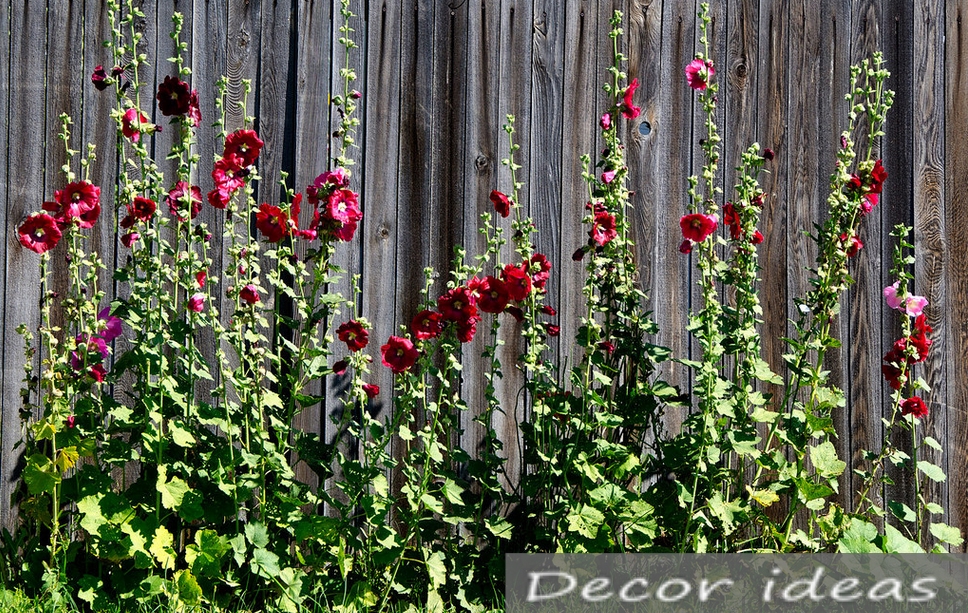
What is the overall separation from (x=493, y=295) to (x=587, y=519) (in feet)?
2.43

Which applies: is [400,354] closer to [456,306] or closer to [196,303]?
[456,306]

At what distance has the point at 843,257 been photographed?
111 inches

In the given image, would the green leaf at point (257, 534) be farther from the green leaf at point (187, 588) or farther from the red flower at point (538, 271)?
the red flower at point (538, 271)

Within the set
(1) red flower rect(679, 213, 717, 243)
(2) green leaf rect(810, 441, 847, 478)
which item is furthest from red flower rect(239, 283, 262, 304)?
(2) green leaf rect(810, 441, 847, 478)

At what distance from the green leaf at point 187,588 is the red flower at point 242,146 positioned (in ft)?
4.02

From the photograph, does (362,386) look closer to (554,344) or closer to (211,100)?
(554,344)

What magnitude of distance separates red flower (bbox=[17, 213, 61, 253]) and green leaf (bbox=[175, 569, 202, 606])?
1.03 m

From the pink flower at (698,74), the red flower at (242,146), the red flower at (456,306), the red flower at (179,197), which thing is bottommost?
the red flower at (456,306)

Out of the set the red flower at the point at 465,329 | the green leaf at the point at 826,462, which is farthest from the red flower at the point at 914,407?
the red flower at the point at 465,329

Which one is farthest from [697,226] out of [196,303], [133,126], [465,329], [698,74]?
[133,126]

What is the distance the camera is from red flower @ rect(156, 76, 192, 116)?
2.62m

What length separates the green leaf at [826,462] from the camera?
283 centimetres

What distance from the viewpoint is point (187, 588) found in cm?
263

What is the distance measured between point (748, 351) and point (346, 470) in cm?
131
